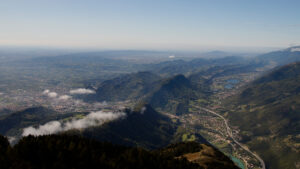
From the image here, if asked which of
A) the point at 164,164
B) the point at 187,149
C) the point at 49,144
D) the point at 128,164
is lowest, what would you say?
the point at 187,149

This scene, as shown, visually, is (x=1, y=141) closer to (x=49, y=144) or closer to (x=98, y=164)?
(x=49, y=144)

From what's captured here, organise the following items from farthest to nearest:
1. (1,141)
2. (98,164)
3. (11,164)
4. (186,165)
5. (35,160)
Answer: (186,165) < (1,141) < (98,164) < (35,160) < (11,164)

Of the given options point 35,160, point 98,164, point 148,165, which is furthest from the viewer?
point 148,165

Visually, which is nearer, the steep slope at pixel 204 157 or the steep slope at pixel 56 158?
the steep slope at pixel 56 158

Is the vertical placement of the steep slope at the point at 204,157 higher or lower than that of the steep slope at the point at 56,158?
lower

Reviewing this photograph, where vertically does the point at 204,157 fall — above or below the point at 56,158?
below

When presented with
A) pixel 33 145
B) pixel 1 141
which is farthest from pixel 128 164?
pixel 1 141

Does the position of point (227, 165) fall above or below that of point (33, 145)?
below

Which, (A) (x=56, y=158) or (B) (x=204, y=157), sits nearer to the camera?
(A) (x=56, y=158)

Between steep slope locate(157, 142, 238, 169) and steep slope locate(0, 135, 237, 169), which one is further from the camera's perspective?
steep slope locate(157, 142, 238, 169)

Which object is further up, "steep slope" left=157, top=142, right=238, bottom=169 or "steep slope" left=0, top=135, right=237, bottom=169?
"steep slope" left=0, top=135, right=237, bottom=169

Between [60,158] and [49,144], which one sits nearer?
[60,158]
